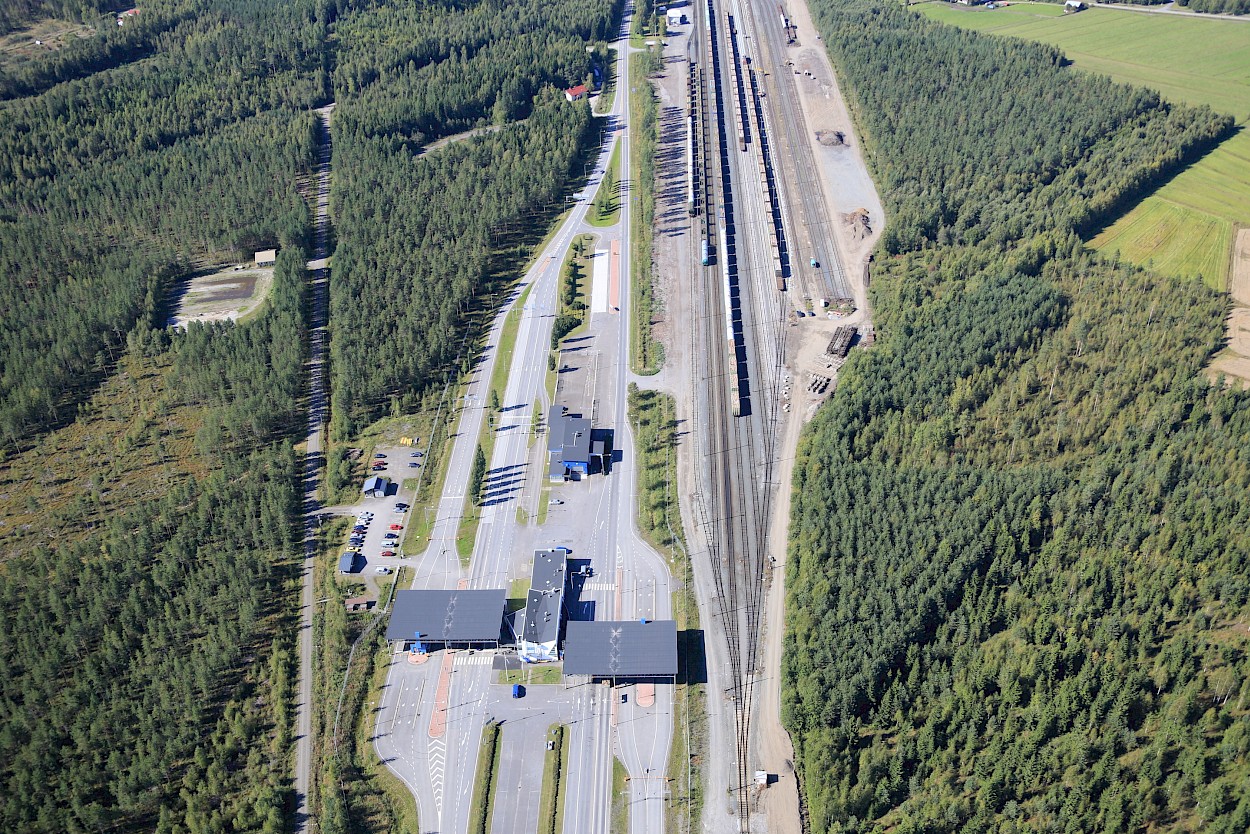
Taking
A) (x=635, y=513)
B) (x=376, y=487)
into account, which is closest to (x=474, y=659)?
(x=635, y=513)

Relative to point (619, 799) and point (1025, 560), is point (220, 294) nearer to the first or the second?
point (619, 799)

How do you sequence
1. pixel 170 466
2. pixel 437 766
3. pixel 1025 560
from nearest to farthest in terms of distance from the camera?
pixel 437 766
pixel 1025 560
pixel 170 466

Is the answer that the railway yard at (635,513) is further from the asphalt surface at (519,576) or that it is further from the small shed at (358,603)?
the small shed at (358,603)

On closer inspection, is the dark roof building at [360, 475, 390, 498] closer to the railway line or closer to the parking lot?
the parking lot

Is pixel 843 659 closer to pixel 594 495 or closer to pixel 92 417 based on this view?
pixel 594 495

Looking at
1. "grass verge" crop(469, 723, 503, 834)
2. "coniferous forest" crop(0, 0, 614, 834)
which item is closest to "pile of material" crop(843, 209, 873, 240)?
"coniferous forest" crop(0, 0, 614, 834)

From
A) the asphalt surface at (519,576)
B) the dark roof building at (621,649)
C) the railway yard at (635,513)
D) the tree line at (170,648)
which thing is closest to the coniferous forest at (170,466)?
the tree line at (170,648)

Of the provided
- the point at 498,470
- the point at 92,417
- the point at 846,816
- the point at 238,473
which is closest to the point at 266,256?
the point at 92,417
